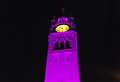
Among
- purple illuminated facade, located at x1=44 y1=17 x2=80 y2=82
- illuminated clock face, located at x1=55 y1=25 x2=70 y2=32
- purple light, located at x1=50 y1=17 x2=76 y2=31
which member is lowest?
purple illuminated facade, located at x1=44 y1=17 x2=80 y2=82

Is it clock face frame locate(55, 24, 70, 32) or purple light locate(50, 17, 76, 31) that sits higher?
purple light locate(50, 17, 76, 31)

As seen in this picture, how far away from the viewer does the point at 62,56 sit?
27453mm

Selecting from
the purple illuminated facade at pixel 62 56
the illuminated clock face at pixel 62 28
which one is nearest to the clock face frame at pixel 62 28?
the illuminated clock face at pixel 62 28

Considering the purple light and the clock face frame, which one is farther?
the purple light

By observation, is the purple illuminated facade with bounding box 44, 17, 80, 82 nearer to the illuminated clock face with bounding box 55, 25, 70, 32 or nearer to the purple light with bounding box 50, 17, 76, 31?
the purple light with bounding box 50, 17, 76, 31

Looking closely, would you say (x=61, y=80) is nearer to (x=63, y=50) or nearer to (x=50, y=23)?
(x=63, y=50)

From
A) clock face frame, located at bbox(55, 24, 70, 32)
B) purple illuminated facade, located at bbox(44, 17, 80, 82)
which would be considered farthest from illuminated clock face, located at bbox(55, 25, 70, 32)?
purple illuminated facade, located at bbox(44, 17, 80, 82)

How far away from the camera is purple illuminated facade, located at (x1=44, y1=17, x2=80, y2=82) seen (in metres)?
25.8

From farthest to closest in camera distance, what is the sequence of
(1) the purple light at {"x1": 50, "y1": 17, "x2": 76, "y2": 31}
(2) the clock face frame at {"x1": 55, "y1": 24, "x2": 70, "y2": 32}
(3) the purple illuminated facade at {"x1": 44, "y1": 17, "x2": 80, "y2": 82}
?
(1) the purple light at {"x1": 50, "y1": 17, "x2": 76, "y2": 31} → (2) the clock face frame at {"x1": 55, "y1": 24, "x2": 70, "y2": 32} → (3) the purple illuminated facade at {"x1": 44, "y1": 17, "x2": 80, "y2": 82}

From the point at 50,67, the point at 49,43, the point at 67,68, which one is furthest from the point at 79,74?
the point at 49,43

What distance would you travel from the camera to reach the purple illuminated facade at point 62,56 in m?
25.8

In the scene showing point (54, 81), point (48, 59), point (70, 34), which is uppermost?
point (70, 34)

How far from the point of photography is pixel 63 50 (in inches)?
1110

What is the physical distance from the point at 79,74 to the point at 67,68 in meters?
1.22
